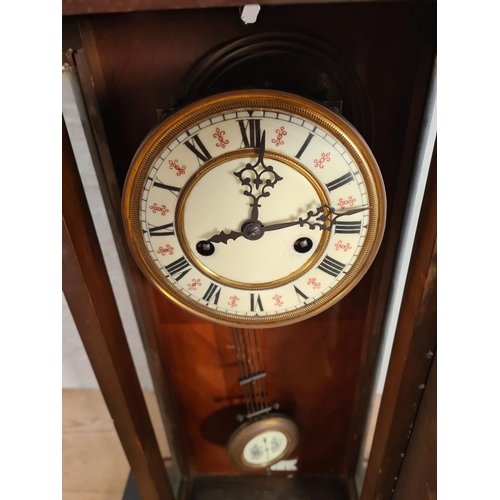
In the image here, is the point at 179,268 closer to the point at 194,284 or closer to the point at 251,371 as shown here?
the point at 194,284

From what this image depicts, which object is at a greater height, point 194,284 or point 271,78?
point 271,78

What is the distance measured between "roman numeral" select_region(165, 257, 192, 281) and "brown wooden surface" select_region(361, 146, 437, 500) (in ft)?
1.25

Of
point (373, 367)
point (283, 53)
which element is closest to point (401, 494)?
point (373, 367)

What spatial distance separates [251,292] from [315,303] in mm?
114

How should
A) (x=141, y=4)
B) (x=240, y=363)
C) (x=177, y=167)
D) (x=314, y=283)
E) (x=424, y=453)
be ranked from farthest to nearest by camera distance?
1. (x=240, y=363)
2. (x=424, y=453)
3. (x=314, y=283)
4. (x=177, y=167)
5. (x=141, y=4)

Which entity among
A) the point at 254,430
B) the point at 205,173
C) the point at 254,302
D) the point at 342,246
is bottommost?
the point at 254,430

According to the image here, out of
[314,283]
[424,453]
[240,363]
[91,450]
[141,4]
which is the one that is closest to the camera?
[141,4]

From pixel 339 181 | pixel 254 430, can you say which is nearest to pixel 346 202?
pixel 339 181

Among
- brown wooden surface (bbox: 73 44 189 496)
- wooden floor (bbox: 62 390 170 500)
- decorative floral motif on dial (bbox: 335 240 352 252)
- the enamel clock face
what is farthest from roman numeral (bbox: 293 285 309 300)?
wooden floor (bbox: 62 390 170 500)

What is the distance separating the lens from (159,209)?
25.5 inches

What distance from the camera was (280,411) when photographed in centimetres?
112

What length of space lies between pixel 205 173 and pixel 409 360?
0.50m

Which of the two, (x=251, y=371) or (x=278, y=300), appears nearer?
(x=278, y=300)

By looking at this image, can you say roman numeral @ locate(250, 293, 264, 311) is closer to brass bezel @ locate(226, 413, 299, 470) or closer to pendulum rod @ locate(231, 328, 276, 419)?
pendulum rod @ locate(231, 328, 276, 419)
